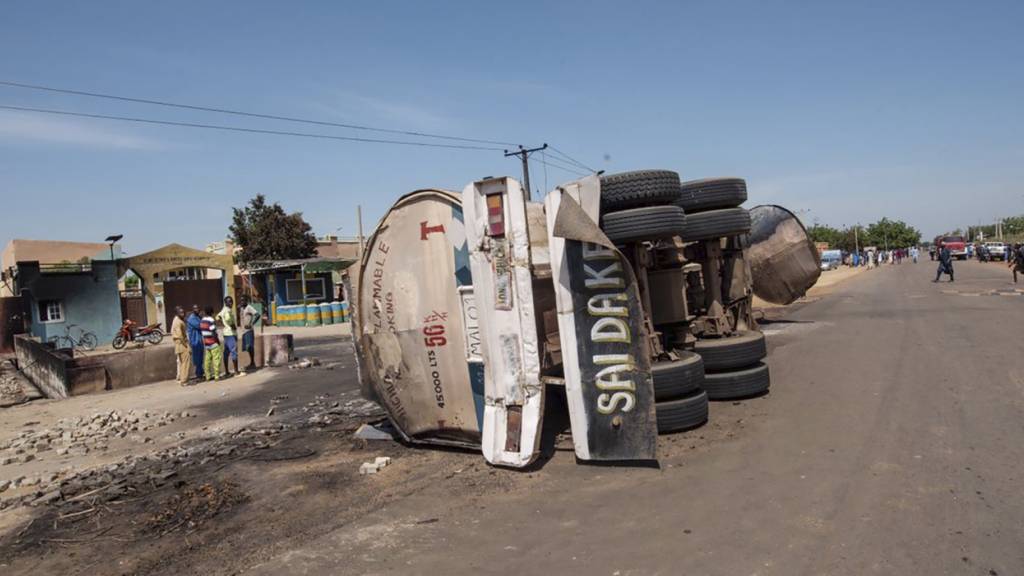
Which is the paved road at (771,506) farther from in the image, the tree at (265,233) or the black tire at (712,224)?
the tree at (265,233)

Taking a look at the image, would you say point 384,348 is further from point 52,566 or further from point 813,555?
point 813,555

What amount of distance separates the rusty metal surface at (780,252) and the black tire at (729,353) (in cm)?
661

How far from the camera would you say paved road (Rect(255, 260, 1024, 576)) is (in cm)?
355

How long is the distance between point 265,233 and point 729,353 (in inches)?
1647

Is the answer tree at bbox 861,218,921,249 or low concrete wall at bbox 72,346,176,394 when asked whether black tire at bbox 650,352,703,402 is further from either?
tree at bbox 861,218,921,249

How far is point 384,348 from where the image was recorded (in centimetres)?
641

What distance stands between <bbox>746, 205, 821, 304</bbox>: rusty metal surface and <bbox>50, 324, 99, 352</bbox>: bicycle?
2480 centimetres

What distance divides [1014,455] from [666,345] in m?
3.24

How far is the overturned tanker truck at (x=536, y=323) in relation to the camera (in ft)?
17.3

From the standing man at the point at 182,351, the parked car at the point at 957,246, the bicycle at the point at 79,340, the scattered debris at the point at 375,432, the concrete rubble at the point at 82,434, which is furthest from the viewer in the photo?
the parked car at the point at 957,246

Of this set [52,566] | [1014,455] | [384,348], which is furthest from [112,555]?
[1014,455]

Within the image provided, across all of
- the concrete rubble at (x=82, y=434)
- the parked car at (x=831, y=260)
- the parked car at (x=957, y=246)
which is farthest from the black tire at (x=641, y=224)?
the parked car at (x=831, y=260)

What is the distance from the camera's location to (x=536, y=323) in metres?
5.71

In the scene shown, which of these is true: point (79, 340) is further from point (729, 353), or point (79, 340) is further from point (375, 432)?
point (729, 353)
